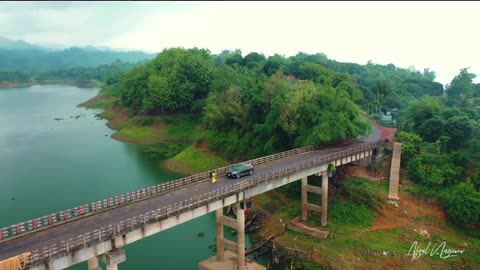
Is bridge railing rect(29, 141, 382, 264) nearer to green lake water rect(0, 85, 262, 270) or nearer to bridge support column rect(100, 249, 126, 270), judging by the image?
bridge support column rect(100, 249, 126, 270)

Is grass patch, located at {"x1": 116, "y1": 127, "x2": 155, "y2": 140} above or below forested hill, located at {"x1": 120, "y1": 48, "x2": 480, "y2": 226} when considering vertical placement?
below

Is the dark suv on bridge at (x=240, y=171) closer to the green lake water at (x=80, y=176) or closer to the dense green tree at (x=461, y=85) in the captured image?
the green lake water at (x=80, y=176)

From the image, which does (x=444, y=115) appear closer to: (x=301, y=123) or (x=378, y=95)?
(x=301, y=123)

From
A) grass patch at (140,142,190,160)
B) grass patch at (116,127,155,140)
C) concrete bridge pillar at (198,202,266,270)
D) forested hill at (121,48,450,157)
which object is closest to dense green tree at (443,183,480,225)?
forested hill at (121,48,450,157)

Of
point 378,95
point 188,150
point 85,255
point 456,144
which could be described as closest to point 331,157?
point 456,144

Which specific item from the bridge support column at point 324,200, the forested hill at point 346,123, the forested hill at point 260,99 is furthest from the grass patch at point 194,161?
the bridge support column at point 324,200

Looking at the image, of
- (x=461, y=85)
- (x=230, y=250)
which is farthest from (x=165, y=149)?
(x=461, y=85)

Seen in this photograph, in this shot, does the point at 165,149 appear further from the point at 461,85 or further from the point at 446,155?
the point at 461,85
